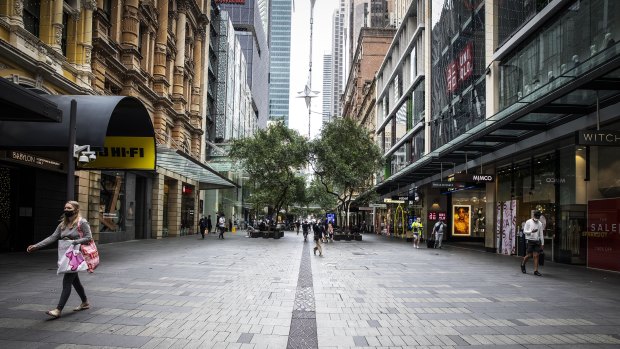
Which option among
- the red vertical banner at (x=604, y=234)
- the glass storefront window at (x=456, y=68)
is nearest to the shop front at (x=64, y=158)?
the red vertical banner at (x=604, y=234)

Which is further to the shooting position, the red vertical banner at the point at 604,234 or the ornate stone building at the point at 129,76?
the ornate stone building at the point at 129,76

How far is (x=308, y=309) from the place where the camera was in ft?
26.7

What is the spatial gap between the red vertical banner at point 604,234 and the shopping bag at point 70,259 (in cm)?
1409

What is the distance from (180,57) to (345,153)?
14.5 m

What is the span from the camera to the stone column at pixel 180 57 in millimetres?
36938

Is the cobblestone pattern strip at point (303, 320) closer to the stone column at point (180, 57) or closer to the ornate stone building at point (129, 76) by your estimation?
A: the ornate stone building at point (129, 76)

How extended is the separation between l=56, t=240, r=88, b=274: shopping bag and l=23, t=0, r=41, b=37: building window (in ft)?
43.7

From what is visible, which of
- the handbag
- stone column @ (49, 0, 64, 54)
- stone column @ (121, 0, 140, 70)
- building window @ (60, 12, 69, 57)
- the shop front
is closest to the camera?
the handbag

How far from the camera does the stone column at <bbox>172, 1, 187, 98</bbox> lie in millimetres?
36938

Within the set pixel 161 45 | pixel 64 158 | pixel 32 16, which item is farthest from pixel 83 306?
pixel 161 45

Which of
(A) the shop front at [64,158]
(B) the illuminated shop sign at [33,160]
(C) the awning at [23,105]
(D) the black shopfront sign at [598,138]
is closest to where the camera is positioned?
(C) the awning at [23,105]

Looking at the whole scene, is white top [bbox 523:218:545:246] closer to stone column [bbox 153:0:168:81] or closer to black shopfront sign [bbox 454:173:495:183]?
black shopfront sign [bbox 454:173:495:183]

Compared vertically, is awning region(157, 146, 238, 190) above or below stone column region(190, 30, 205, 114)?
below

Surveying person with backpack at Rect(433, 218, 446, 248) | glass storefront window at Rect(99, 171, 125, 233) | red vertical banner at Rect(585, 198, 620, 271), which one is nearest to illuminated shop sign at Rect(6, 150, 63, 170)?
glass storefront window at Rect(99, 171, 125, 233)
